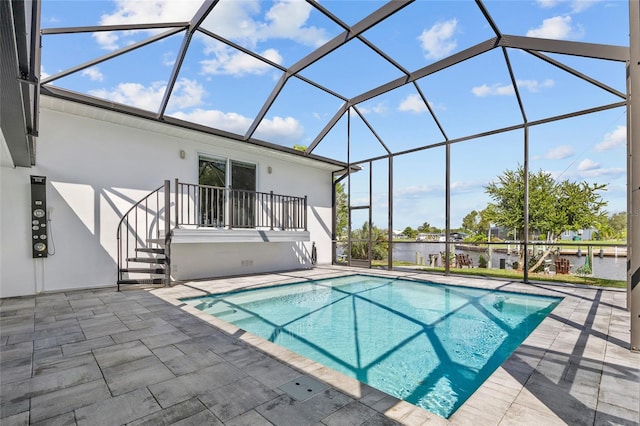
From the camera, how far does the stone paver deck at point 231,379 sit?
73.7 inches

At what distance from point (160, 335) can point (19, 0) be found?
3103 millimetres

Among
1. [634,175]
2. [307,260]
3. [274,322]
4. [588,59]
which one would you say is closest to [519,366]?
[634,175]

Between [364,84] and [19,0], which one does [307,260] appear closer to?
[364,84]

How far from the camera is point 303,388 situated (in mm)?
2203

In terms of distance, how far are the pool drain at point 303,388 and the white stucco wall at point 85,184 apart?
582 cm

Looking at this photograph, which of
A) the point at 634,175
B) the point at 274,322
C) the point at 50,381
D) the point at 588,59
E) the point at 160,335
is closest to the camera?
the point at 50,381

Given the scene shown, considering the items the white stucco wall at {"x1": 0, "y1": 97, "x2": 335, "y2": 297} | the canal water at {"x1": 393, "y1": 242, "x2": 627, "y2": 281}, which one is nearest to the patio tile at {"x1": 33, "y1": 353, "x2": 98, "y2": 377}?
the white stucco wall at {"x1": 0, "y1": 97, "x2": 335, "y2": 297}

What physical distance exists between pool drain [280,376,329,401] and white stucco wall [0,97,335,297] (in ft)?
19.1

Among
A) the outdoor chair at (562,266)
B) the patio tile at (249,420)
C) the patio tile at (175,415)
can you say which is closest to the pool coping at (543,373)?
the patio tile at (249,420)

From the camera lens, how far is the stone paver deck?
1872 millimetres

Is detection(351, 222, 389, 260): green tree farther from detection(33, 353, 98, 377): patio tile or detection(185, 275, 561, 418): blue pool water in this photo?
detection(33, 353, 98, 377): patio tile

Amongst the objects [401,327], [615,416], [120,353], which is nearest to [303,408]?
[615,416]

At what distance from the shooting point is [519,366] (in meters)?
2.63

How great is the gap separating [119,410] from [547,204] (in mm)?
17545
